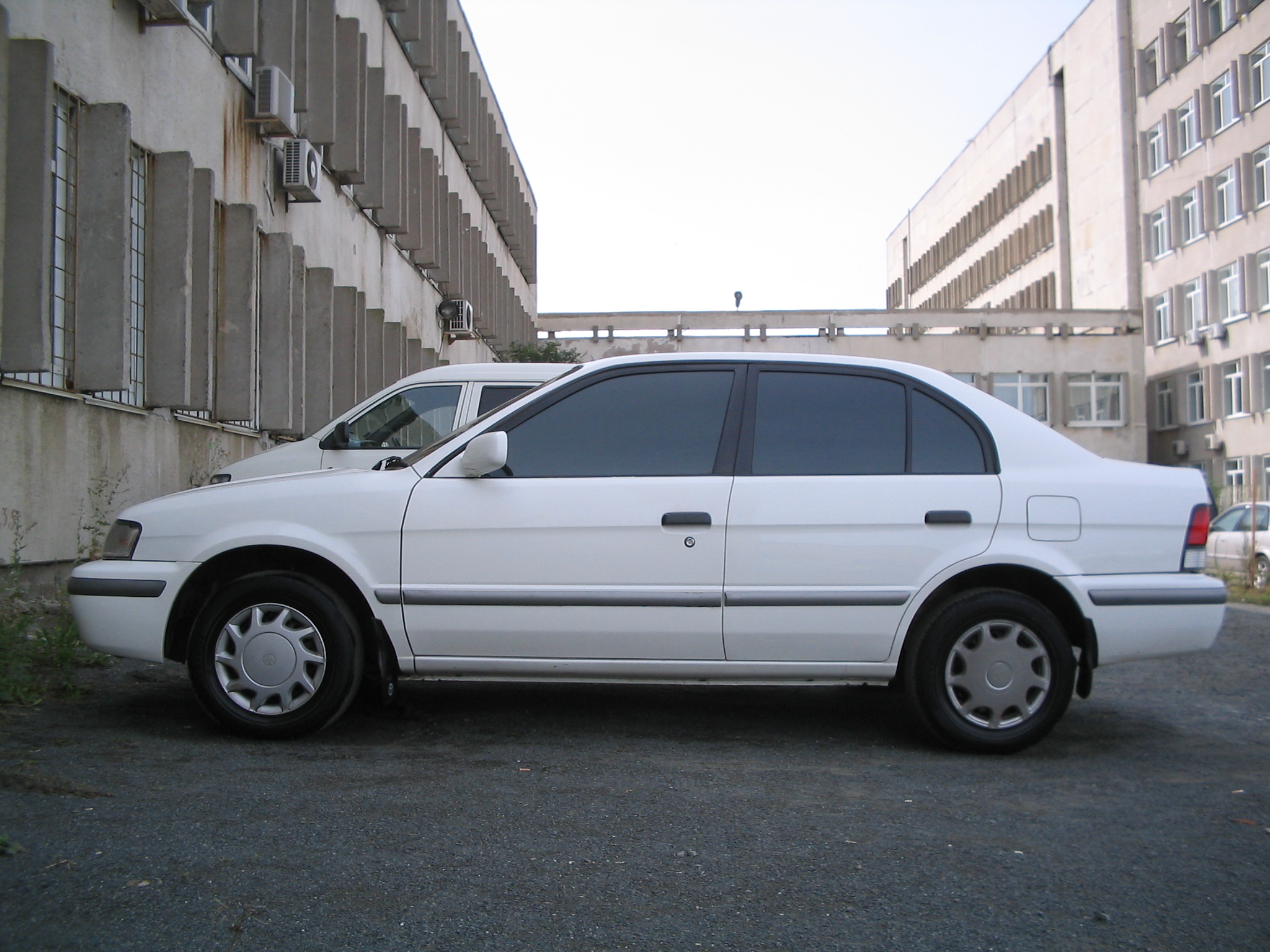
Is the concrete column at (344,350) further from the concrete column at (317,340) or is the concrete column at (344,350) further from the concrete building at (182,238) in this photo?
the concrete column at (317,340)

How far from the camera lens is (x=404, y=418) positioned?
9898mm

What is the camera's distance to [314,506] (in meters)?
5.14

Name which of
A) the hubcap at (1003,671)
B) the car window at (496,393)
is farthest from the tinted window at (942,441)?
the car window at (496,393)

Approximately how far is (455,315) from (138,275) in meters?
15.2

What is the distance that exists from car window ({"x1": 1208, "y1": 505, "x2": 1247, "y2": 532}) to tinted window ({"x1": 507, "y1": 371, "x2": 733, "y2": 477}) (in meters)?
15.8

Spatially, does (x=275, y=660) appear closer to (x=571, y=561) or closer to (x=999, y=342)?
(x=571, y=561)

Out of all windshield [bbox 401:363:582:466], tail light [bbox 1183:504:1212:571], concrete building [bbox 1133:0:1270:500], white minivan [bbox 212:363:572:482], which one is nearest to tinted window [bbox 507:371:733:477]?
windshield [bbox 401:363:582:466]

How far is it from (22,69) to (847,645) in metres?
6.66

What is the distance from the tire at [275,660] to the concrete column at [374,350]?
520 inches

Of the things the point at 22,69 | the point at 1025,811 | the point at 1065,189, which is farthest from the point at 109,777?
the point at 1065,189

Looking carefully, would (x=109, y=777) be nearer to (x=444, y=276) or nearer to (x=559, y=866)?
(x=559, y=866)

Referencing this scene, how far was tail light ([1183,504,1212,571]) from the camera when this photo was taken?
203 inches

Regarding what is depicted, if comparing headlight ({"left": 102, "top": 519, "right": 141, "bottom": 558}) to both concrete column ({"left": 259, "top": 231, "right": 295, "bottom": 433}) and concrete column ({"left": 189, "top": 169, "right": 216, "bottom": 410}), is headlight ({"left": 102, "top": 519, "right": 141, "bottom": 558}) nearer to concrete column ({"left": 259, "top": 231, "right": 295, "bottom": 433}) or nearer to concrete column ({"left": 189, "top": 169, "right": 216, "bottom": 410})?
concrete column ({"left": 189, "top": 169, "right": 216, "bottom": 410})

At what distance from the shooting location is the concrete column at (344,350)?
1655 centimetres
